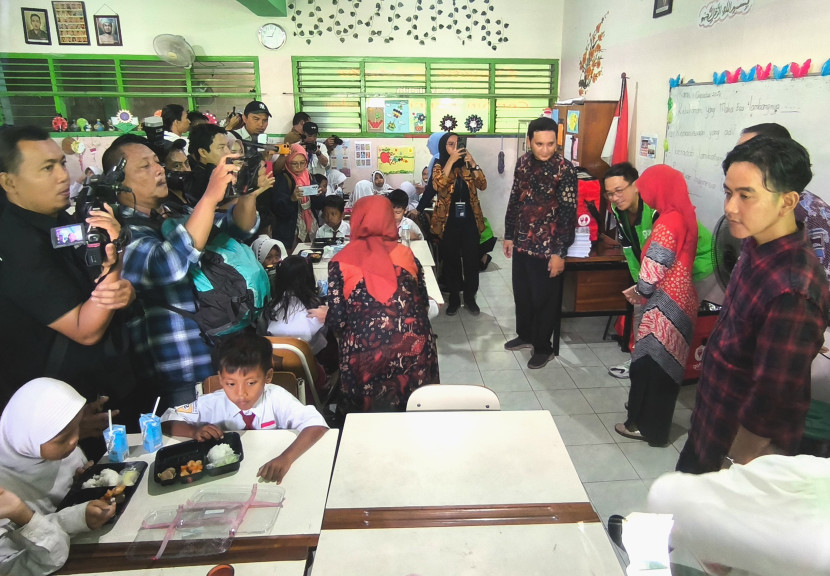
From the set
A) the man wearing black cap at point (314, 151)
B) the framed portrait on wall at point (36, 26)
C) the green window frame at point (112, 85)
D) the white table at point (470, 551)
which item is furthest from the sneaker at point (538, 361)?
the framed portrait on wall at point (36, 26)

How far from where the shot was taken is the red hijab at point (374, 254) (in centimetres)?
198

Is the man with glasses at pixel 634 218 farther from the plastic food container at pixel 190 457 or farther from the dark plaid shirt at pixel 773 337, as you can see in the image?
the plastic food container at pixel 190 457

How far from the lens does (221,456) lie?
149 centimetres

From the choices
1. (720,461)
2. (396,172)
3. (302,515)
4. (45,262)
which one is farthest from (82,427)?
(396,172)

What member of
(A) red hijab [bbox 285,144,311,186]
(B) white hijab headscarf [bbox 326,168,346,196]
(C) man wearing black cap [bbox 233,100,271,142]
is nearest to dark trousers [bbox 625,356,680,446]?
(A) red hijab [bbox 285,144,311,186]

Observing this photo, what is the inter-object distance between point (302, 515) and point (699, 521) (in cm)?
88

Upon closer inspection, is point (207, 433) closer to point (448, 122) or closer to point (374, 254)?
point (374, 254)

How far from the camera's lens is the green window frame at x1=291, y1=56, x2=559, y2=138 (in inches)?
243

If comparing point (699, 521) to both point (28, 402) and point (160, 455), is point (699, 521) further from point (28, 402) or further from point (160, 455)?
point (28, 402)

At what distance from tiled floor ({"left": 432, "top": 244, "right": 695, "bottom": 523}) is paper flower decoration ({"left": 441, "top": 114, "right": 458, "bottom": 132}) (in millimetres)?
2601

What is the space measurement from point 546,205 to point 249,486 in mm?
2482

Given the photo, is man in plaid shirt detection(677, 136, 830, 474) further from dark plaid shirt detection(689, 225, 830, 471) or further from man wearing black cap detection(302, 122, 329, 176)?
man wearing black cap detection(302, 122, 329, 176)

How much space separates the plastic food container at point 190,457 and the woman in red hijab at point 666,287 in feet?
6.18

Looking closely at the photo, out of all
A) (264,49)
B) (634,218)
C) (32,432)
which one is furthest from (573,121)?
(32,432)
